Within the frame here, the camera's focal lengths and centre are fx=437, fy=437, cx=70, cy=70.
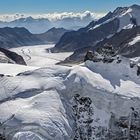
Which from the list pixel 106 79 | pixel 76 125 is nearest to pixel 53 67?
pixel 106 79

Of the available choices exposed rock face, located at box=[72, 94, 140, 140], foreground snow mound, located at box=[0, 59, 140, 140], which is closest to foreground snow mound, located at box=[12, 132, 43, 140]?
foreground snow mound, located at box=[0, 59, 140, 140]

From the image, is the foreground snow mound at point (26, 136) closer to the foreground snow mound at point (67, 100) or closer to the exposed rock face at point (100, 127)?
the foreground snow mound at point (67, 100)

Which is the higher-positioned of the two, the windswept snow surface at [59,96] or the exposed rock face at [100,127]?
the windswept snow surface at [59,96]

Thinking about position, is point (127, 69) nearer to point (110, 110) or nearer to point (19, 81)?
point (110, 110)

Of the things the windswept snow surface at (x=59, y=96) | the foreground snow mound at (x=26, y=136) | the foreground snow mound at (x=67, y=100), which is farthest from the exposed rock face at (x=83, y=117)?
the foreground snow mound at (x=26, y=136)

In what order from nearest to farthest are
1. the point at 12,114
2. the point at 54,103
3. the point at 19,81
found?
the point at 12,114
the point at 54,103
the point at 19,81

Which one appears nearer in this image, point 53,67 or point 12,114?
point 12,114

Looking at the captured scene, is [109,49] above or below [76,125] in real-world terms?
above

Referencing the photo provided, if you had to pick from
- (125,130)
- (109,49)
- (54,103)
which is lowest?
(125,130)

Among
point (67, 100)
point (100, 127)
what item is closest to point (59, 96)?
point (67, 100)
